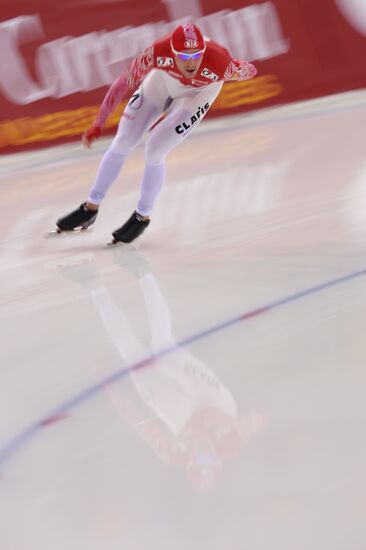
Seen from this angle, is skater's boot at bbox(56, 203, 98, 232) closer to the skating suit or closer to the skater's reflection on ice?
the skating suit

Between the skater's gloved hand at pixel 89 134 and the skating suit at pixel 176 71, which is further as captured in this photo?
the skater's gloved hand at pixel 89 134

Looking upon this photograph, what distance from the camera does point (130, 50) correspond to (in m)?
8.96

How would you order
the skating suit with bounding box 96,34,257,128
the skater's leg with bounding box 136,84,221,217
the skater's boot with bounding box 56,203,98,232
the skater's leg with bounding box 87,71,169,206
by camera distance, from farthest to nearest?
the skater's boot with bounding box 56,203,98,232 < the skater's leg with bounding box 87,71,169,206 < the skater's leg with bounding box 136,84,221,217 < the skating suit with bounding box 96,34,257,128

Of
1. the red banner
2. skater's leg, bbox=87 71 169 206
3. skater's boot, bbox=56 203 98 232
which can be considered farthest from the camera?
the red banner

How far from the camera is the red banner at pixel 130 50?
8.59 meters

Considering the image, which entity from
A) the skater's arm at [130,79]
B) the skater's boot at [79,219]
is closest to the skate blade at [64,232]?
the skater's boot at [79,219]

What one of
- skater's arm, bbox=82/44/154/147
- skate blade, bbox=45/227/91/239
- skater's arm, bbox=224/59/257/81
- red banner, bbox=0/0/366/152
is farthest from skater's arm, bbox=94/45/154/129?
red banner, bbox=0/0/366/152

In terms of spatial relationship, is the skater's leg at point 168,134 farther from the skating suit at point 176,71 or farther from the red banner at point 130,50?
the red banner at point 130,50

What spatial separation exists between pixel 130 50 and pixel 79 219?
13.0 ft

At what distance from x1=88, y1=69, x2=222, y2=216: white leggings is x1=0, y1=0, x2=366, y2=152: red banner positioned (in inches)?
139

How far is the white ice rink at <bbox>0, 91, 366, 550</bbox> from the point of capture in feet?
6.32

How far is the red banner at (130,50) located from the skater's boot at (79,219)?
11.0 ft

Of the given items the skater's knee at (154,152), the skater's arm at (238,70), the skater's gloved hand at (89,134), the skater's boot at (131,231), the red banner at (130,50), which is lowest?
the red banner at (130,50)

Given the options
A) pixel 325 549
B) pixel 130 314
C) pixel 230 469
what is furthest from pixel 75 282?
pixel 325 549
